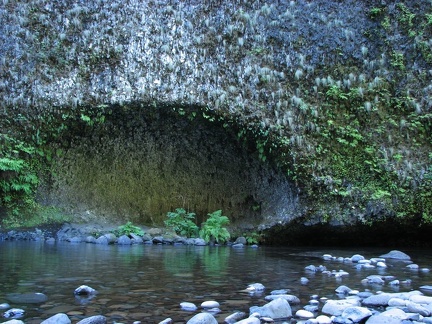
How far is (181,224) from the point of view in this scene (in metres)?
15.1

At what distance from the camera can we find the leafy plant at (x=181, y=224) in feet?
49.2

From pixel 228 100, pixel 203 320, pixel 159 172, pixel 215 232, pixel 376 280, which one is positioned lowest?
pixel 376 280

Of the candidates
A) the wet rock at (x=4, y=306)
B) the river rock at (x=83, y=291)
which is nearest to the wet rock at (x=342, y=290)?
the river rock at (x=83, y=291)

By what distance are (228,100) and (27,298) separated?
11232mm

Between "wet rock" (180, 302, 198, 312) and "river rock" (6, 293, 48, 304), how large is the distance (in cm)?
140

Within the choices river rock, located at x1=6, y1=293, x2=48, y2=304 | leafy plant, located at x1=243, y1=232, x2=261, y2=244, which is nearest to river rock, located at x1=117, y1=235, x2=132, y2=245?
leafy plant, located at x1=243, y1=232, x2=261, y2=244

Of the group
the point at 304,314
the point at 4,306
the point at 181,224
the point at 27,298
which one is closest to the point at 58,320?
the point at 4,306

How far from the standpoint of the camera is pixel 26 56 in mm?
15328

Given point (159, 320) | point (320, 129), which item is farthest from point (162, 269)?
point (320, 129)

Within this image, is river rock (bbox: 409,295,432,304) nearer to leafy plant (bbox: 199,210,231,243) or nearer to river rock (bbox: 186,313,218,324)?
river rock (bbox: 186,313,218,324)

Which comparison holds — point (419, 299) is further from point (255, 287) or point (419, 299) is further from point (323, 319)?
point (255, 287)

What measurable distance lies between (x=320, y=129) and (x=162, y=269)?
890 cm

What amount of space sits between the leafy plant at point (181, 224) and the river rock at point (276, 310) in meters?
11.1

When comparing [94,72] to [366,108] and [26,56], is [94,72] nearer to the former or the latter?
[26,56]
